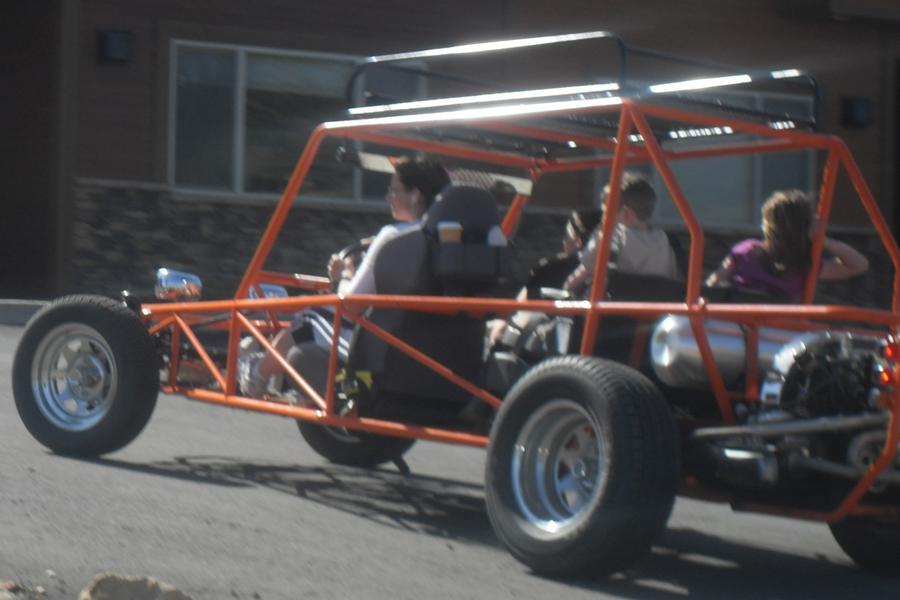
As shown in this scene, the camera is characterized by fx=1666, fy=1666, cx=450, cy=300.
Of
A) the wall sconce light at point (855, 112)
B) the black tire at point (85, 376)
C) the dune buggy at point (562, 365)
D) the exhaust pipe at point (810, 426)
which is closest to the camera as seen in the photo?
the exhaust pipe at point (810, 426)

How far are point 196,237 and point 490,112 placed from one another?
8913 millimetres

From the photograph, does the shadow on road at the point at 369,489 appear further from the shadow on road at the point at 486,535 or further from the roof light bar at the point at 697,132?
the roof light bar at the point at 697,132

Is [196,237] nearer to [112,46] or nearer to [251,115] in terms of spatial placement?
[251,115]

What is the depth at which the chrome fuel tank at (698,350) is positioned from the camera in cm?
566

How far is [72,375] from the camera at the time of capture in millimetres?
7496

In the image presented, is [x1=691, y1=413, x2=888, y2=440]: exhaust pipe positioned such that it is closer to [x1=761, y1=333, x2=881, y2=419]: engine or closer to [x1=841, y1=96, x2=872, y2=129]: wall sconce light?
[x1=761, y1=333, x2=881, y2=419]: engine

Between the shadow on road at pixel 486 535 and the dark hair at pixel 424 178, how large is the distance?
130cm

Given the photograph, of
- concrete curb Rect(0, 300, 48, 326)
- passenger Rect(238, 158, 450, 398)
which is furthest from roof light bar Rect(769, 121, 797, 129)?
concrete curb Rect(0, 300, 48, 326)

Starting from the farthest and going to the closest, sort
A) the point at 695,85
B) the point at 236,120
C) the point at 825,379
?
the point at 236,120 < the point at 695,85 < the point at 825,379

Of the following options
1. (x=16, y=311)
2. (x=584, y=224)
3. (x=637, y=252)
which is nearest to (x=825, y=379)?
(x=637, y=252)

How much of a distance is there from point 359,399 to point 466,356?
1.53ft

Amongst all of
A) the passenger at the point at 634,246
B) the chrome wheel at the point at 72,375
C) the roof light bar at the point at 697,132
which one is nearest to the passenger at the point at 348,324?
the chrome wheel at the point at 72,375

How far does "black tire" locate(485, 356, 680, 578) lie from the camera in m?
5.24

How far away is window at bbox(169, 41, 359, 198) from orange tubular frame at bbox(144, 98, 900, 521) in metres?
7.15
